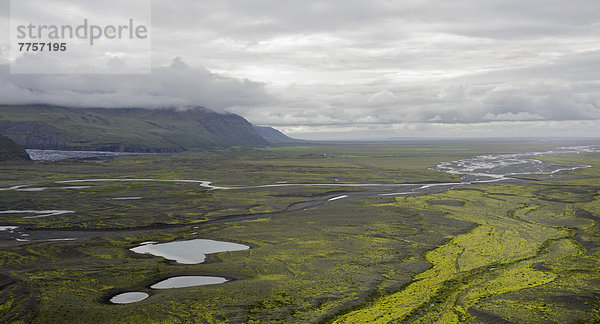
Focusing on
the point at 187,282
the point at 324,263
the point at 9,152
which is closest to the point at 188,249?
the point at 187,282

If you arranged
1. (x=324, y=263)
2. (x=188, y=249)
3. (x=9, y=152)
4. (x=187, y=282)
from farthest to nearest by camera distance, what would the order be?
(x=9, y=152) → (x=188, y=249) → (x=324, y=263) → (x=187, y=282)

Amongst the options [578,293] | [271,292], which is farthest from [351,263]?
[578,293]

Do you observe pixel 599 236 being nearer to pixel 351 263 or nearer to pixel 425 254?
pixel 425 254

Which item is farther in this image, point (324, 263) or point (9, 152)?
point (9, 152)

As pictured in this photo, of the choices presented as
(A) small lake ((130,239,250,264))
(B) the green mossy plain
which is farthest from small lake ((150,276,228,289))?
(A) small lake ((130,239,250,264))

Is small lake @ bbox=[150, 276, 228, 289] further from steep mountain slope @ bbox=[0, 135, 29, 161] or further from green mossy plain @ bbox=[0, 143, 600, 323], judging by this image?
steep mountain slope @ bbox=[0, 135, 29, 161]

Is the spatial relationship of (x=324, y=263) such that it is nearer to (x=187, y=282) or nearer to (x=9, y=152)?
(x=187, y=282)
